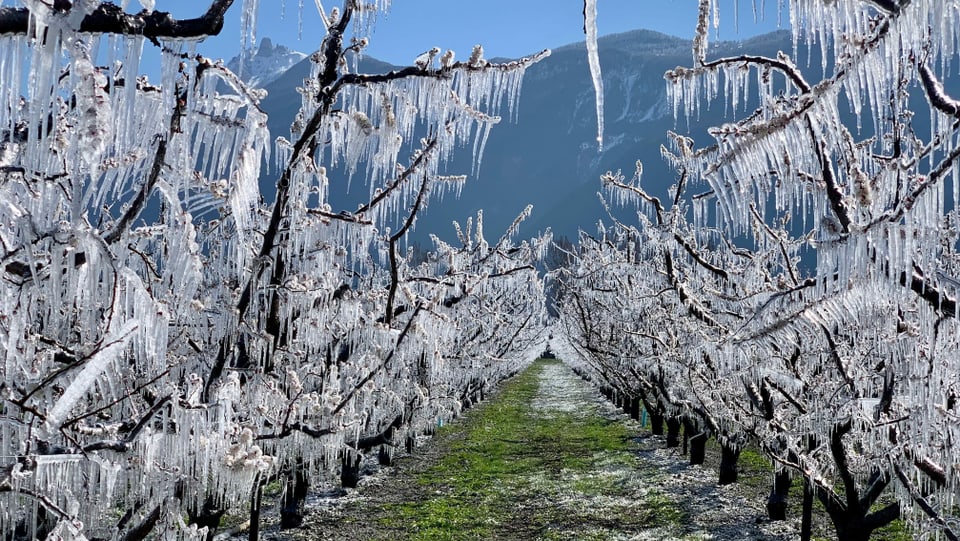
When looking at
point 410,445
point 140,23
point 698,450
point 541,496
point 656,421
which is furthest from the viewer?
point 656,421

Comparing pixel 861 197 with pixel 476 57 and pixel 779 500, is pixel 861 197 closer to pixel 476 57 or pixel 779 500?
pixel 476 57

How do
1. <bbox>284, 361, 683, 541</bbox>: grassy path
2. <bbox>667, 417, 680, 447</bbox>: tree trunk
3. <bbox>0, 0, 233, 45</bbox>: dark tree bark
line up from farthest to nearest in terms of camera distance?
1. <bbox>667, 417, 680, 447</bbox>: tree trunk
2. <bbox>284, 361, 683, 541</bbox>: grassy path
3. <bbox>0, 0, 233, 45</bbox>: dark tree bark

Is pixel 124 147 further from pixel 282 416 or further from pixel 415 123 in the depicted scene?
pixel 282 416

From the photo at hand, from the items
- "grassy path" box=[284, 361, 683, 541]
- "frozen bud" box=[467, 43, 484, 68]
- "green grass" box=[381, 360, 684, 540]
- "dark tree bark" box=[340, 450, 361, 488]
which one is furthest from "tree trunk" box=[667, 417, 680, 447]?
"frozen bud" box=[467, 43, 484, 68]

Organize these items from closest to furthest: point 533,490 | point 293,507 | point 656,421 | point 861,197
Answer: point 861,197
point 293,507
point 533,490
point 656,421

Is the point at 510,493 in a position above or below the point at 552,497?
below

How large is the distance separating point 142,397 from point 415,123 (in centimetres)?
321

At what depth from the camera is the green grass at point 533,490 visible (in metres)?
10.9

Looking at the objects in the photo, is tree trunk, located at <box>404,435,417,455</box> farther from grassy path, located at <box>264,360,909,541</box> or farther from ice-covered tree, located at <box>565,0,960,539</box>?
ice-covered tree, located at <box>565,0,960,539</box>

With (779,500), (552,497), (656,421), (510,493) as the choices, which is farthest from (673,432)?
(779,500)

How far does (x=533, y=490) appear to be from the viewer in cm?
1342

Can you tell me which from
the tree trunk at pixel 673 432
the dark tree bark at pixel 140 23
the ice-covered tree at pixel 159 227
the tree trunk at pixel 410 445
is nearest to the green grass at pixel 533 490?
the tree trunk at pixel 410 445

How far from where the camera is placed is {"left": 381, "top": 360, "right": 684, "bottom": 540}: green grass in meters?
10.9

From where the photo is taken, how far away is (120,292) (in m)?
2.75
